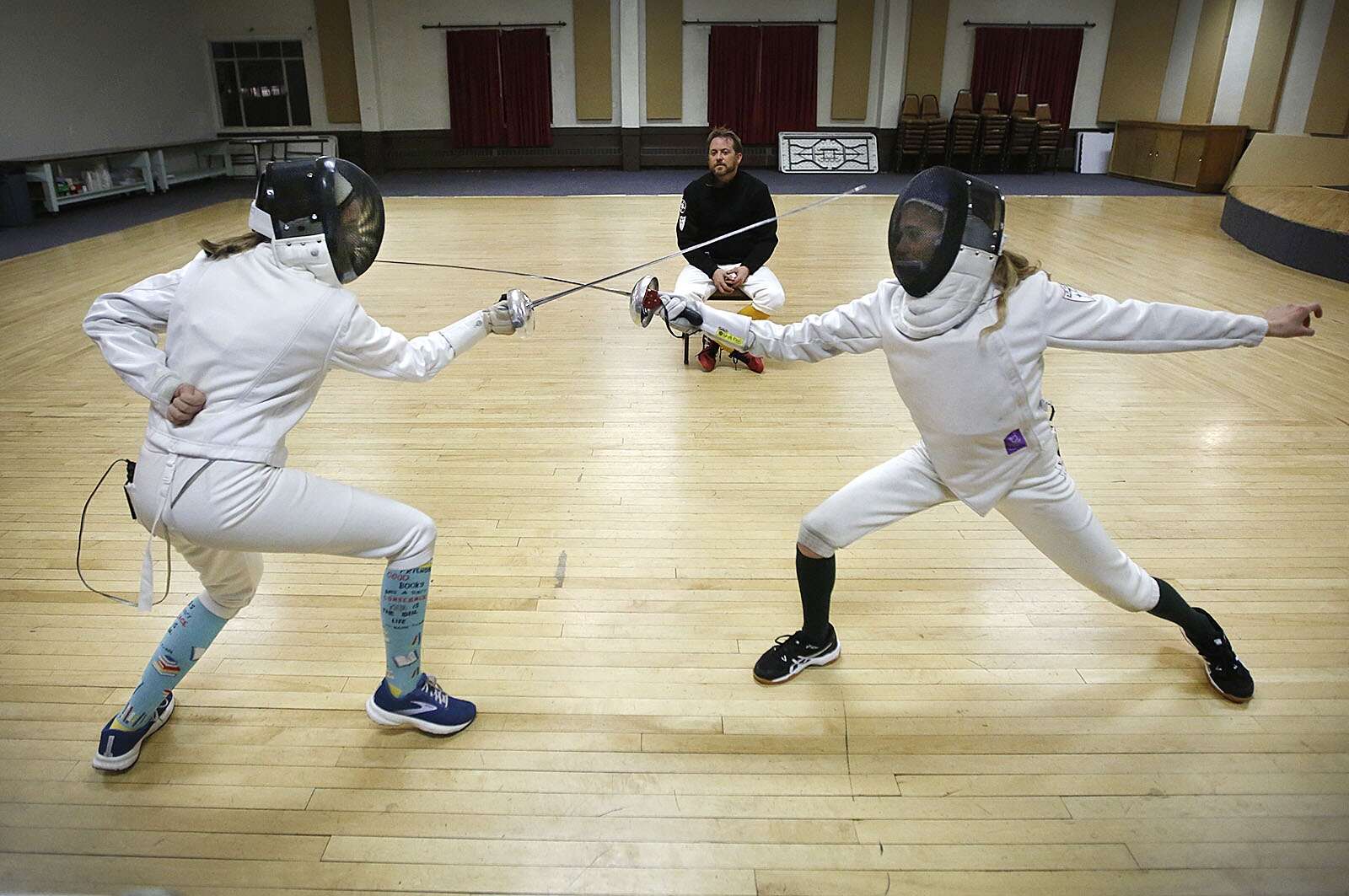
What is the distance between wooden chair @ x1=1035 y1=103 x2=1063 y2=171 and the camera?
1181cm

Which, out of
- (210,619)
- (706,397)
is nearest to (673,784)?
(210,619)

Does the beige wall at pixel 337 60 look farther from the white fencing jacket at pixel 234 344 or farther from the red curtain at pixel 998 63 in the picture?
the white fencing jacket at pixel 234 344

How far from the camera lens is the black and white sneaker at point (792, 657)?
1.84 meters

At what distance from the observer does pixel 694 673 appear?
1878 mm

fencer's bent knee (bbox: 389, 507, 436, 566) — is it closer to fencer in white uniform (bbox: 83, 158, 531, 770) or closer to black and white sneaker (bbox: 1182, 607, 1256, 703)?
fencer in white uniform (bbox: 83, 158, 531, 770)

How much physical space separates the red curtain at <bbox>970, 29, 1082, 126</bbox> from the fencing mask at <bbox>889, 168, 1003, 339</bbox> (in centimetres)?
1213

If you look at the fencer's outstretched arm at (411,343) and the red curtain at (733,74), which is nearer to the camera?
the fencer's outstretched arm at (411,343)

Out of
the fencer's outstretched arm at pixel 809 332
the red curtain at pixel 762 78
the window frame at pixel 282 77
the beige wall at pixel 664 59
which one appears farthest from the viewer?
the window frame at pixel 282 77

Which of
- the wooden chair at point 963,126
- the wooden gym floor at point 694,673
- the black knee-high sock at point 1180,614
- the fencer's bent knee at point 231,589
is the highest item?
the wooden chair at point 963,126

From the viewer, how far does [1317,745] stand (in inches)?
64.7

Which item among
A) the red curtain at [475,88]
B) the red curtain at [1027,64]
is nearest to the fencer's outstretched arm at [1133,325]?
the red curtain at [1027,64]

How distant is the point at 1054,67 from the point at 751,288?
10.7 meters

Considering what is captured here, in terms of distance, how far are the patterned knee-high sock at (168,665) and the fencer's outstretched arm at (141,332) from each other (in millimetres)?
449

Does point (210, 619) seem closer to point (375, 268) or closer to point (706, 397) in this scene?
point (706, 397)
